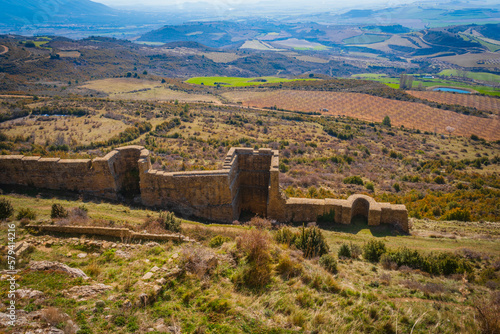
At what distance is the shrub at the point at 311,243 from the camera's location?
1032 cm

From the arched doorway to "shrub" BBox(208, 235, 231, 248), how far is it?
698 centimetres

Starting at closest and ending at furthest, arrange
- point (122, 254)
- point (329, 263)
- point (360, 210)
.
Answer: point (122, 254) → point (329, 263) → point (360, 210)

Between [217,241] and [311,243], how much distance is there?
3.45m

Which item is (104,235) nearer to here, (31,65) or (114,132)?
(114,132)

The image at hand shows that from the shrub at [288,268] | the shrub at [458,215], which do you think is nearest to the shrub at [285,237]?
the shrub at [288,268]

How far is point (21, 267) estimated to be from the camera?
7.48m

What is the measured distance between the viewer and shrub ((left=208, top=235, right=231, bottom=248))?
10117mm

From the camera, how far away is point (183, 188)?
14055mm

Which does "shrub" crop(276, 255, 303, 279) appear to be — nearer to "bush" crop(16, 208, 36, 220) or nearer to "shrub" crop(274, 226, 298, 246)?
"shrub" crop(274, 226, 298, 246)

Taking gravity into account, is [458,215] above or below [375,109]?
below

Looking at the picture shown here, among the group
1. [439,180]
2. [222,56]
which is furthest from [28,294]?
[222,56]

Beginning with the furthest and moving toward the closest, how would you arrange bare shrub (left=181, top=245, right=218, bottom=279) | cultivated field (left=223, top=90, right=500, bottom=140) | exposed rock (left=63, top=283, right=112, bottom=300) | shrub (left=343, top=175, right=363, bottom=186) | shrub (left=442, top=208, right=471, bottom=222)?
cultivated field (left=223, top=90, right=500, bottom=140) → shrub (left=343, top=175, right=363, bottom=186) → shrub (left=442, top=208, right=471, bottom=222) → bare shrub (left=181, top=245, right=218, bottom=279) → exposed rock (left=63, top=283, right=112, bottom=300)

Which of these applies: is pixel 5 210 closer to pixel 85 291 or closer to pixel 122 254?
pixel 122 254

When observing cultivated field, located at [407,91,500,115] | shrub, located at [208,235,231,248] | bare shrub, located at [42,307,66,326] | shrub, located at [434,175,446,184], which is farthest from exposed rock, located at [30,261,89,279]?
cultivated field, located at [407,91,500,115]
